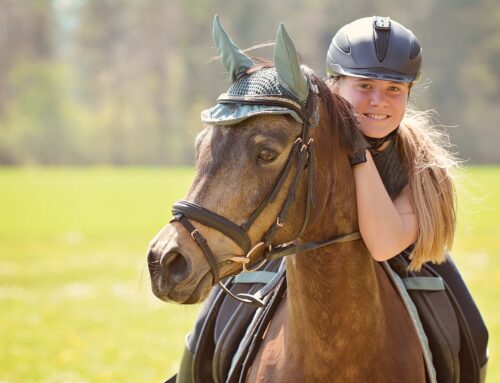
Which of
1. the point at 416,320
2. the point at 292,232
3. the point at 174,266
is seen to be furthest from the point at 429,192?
the point at 174,266

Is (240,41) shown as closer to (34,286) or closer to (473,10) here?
(473,10)

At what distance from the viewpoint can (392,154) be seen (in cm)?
435

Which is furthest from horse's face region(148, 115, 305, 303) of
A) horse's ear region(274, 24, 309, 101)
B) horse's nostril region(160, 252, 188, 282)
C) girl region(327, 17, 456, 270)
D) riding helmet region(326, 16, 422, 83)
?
riding helmet region(326, 16, 422, 83)

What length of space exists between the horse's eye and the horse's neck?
2.07 ft

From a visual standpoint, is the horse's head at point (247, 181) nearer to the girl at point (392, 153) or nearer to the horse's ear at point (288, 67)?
the horse's ear at point (288, 67)

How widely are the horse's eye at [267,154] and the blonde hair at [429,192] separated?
0.97m

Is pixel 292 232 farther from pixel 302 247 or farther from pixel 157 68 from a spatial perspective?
pixel 157 68

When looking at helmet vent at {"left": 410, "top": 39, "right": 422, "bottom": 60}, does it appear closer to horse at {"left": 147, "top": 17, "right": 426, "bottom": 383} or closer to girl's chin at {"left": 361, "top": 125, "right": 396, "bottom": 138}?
girl's chin at {"left": 361, "top": 125, "right": 396, "bottom": 138}

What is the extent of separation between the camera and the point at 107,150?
61219 mm

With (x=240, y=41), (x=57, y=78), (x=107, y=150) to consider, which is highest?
(x=240, y=41)

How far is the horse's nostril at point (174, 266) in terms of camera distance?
10.6 feet


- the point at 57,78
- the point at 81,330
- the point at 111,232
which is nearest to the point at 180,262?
the point at 81,330

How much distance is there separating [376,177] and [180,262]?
1099 mm

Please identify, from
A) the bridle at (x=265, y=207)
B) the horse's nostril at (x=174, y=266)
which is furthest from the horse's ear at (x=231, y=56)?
A: the horse's nostril at (x=174, y=266)
